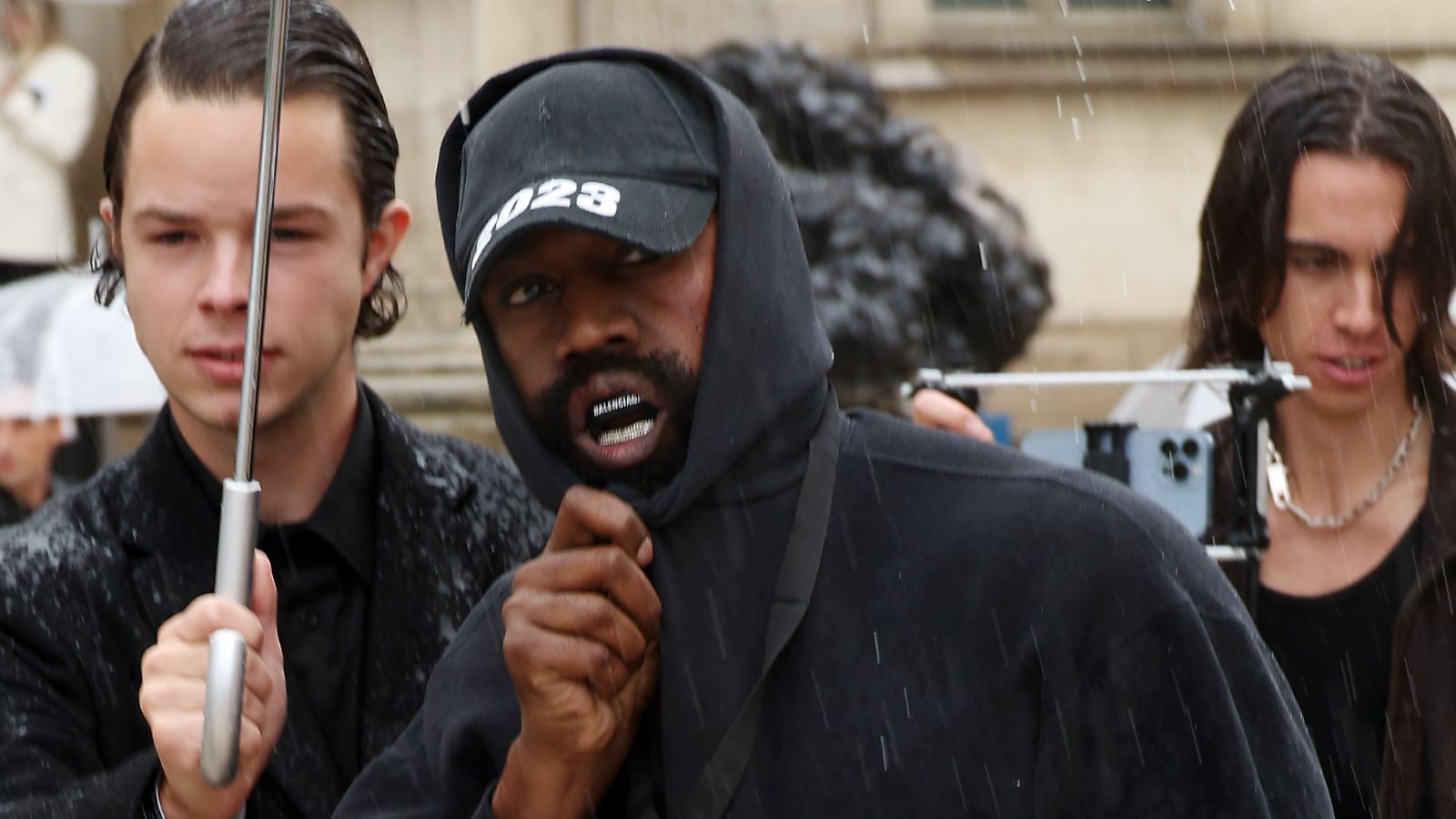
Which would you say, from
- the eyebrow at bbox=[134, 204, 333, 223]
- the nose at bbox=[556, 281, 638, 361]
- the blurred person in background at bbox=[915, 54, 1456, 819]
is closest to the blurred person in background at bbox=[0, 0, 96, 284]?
the eyebrow at bbox=[134, 204, 333, 223]

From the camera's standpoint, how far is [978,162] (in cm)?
739

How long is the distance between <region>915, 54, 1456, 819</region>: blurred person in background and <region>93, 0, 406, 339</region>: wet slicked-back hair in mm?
1065

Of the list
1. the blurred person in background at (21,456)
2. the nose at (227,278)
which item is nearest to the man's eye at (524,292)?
the nose at (227,278)

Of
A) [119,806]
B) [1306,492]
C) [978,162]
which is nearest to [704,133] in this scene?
[119,806]

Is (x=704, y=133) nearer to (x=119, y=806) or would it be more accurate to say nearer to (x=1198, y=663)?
(x=1198, y=663)

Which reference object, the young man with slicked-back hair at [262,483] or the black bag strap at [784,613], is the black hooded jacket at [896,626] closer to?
the black bag strap at [784,613]

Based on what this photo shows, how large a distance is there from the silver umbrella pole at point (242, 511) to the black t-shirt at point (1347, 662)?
1890 mm

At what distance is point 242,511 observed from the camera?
2.33 meters

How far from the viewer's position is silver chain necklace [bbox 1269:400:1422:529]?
3.70m

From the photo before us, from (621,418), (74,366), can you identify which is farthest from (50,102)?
(621,418)

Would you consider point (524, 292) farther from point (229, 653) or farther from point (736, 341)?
point (229, 653)

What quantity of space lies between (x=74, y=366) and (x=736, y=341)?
180 inches

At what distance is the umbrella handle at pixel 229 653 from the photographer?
2.30 metres

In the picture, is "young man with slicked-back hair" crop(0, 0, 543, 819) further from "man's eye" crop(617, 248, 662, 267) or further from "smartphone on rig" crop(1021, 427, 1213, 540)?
"smartphone on rig" crop(1021, 427, 1213, 540)
